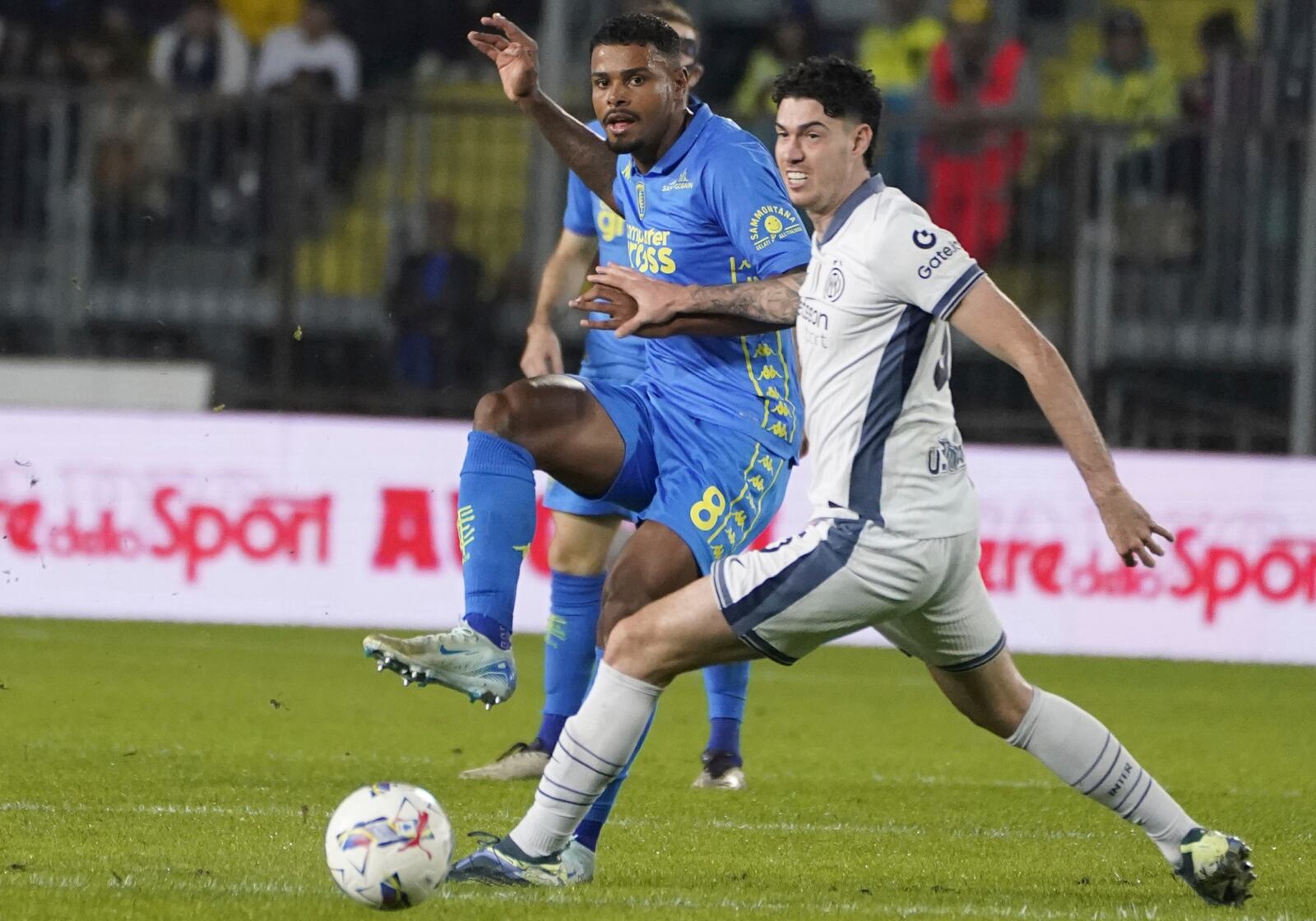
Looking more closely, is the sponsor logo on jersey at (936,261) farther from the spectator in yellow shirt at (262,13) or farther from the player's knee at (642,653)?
the spectator in yellow shirt at (262,13)

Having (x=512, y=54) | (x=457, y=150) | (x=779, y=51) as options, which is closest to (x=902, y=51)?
(x=779, y=51)

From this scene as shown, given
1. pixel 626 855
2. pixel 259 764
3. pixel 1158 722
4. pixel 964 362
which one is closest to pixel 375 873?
pixel 626 855

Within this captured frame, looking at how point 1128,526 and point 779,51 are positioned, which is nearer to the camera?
point 1128,526

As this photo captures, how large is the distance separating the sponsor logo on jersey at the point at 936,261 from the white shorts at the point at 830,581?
22.8 inches

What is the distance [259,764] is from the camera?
753 centimetres

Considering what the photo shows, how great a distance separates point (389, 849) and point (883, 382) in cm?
152

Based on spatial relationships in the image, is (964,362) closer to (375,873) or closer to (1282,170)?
(1282,170)

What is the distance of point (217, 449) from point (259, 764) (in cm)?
454

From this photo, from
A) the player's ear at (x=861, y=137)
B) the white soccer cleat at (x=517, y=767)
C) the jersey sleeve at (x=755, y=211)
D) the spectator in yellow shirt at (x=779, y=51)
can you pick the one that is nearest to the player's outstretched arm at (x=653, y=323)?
the jersey sleeve at (x=755, y=211)

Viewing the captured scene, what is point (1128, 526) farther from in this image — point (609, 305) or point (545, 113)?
point (545, 113)

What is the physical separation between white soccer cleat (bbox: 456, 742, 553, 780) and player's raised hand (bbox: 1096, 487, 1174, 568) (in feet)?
9.94

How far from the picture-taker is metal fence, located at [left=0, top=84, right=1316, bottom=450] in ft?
43.0

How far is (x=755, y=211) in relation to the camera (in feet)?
19.2

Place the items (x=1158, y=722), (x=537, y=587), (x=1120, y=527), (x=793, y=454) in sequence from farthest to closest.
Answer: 1. (x=537, y=587)
2. (x=1158, y=722)
3. (x=793, y=454)
4. (x=1120, y=527)
